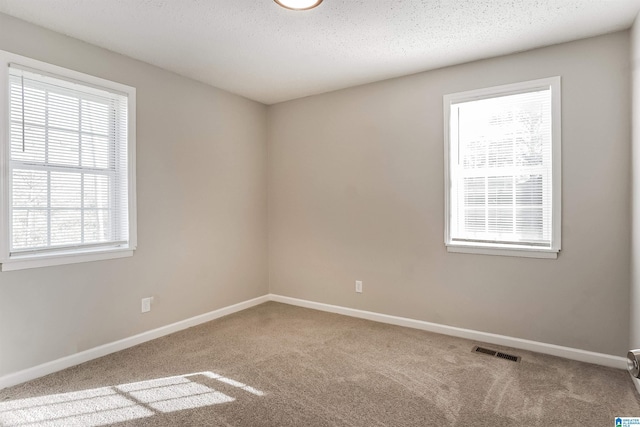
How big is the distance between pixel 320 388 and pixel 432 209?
1.98 meters

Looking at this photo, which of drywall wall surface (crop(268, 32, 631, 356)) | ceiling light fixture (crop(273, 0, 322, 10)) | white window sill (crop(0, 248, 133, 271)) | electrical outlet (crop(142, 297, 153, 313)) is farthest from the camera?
electrical outlet (crop(142, 297, 153, 313))

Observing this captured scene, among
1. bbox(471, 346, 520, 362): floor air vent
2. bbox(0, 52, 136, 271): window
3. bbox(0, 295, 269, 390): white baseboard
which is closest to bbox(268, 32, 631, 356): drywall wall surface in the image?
bbox(471, 346, 520, 362): floor air vent

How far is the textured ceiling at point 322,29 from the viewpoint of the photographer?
2.40 m

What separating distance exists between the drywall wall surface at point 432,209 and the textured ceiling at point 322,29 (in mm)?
322

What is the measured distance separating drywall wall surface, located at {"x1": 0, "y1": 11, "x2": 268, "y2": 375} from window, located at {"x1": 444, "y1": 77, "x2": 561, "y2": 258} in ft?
7.70

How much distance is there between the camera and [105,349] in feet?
9.89

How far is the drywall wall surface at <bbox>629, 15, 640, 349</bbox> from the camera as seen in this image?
97.9 inches

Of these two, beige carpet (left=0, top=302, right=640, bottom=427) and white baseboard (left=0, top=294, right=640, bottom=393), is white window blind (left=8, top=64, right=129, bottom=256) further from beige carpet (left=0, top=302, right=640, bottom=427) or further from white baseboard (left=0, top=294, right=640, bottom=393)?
beige carpet (left=0, top=302, right=640, bottom=427)

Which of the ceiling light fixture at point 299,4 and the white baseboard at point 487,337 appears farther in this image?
the white baseboard at point 487,337

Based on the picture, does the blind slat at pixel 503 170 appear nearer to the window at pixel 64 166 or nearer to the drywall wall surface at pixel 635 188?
the drywall wall surface at pixel 635 188

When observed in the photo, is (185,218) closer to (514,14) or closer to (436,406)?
(436,406)

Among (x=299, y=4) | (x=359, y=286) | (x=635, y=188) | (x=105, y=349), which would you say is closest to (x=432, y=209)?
(x=359, y=286)

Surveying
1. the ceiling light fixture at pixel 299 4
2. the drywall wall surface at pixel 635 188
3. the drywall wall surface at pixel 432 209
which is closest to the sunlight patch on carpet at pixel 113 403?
the drywall wall surface at pixel 432 209

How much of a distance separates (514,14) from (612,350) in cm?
260
